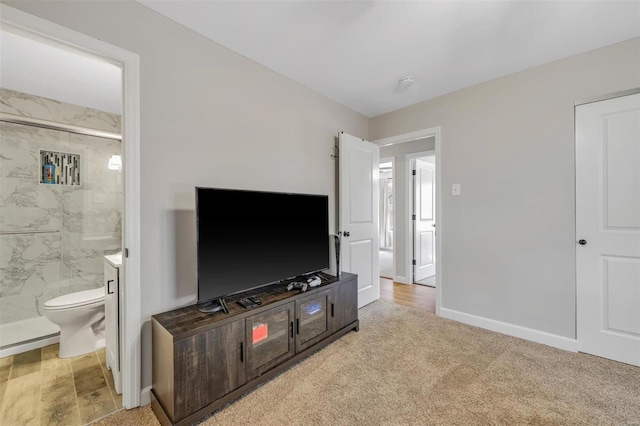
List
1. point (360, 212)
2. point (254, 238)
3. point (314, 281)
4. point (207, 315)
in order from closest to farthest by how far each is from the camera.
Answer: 1. point (207, 315)
2. point (254, 238)
3. point (314, 281)
4. point (360, 212)

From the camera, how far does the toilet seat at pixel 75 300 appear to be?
2.06 meters

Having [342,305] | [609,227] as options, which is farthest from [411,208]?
[342,305]

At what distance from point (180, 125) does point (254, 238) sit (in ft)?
3.06

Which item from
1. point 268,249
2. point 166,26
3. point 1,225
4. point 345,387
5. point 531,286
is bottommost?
point 345,387

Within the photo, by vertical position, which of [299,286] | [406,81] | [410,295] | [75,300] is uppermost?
[406,81]

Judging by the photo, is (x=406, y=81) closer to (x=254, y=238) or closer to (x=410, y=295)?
(x=254, y=238)

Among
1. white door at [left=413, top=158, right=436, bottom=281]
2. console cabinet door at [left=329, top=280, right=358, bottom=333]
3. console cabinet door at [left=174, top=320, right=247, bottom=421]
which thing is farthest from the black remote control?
white door at [left=413, top=158, right=436, bottom=281]

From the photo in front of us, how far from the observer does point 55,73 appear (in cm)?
218

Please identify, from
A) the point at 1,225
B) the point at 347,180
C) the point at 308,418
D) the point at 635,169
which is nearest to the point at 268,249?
the point at 308,418

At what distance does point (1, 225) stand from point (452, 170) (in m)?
4.49

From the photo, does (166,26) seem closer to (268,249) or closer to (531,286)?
(268,249)

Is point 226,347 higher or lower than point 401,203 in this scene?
lower

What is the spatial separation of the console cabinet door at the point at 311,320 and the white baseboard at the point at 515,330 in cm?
152

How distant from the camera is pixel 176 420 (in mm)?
1383
